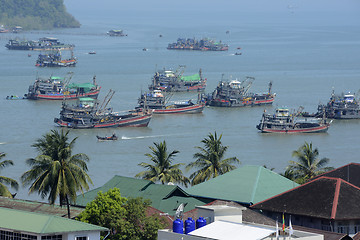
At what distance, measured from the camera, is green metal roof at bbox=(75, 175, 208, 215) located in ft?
148

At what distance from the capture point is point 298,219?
3956cm

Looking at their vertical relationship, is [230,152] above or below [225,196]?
below

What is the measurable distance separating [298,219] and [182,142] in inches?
1937

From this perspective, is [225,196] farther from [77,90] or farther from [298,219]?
[77,90]

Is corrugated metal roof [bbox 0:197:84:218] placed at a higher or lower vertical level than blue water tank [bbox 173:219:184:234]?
lower

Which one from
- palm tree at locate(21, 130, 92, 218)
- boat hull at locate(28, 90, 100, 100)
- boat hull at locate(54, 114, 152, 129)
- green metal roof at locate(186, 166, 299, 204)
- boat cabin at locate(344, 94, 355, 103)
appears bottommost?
boat hull at locate(28, 90, 100, 100)

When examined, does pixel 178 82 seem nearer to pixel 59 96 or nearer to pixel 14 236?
pixel 59 96

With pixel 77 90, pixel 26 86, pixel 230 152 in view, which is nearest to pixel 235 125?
pixel 230 152

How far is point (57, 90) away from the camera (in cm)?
12562

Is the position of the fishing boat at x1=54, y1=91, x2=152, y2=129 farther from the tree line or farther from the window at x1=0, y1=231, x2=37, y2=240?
A: the window at x1=0, y1=231, x2=37, y2=240

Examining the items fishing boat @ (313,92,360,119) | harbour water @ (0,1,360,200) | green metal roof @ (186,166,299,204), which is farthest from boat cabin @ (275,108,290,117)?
green metal roof @ (186,166,299,204)

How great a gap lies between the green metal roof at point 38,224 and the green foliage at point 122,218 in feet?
13.3

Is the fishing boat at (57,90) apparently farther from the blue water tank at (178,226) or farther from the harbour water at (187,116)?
the blue water tank at (178,226)

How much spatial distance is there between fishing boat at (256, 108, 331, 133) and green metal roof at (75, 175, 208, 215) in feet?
162
